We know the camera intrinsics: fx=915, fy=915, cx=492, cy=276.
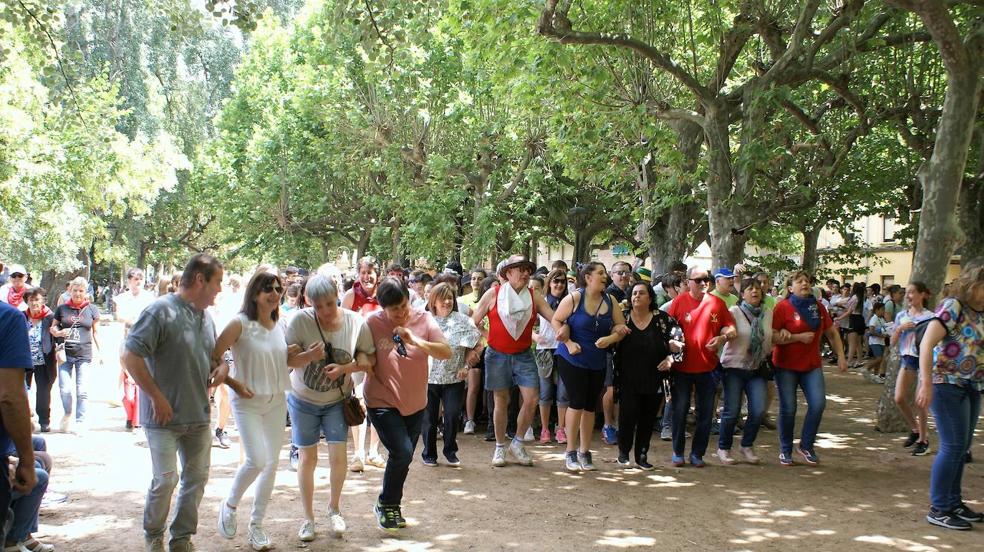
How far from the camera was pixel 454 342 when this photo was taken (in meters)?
8.20

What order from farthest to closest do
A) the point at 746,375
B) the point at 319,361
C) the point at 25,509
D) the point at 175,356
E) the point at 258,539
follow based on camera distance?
the point at 746,375 → the point at 319,361 → the point at 258,539 → the point at 25,509 → the point at 175,356

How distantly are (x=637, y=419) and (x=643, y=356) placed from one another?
633 mm

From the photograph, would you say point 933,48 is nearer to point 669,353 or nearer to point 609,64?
point 609,64

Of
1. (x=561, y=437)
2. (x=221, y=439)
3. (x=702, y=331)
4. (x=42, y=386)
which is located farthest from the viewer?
(x=561, y=437)

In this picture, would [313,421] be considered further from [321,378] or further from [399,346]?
[399,346]

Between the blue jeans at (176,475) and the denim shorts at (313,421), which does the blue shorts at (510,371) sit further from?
the blue jeans at (176,475)

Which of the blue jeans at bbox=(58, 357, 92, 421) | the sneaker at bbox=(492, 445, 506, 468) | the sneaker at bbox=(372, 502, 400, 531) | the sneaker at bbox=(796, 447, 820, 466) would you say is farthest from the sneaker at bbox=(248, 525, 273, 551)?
the sneaker at bbox=(796, 447, 820, 466)

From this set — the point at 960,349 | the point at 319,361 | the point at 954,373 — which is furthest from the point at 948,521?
the point at 319,361

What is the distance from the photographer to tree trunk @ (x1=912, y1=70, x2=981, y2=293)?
394 inches

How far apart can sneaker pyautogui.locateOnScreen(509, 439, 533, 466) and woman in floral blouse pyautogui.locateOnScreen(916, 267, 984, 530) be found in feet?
11.2

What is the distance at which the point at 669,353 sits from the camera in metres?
8.12

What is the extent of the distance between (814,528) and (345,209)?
27.0 meters

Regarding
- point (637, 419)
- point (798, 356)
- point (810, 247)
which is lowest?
point (637, 419)

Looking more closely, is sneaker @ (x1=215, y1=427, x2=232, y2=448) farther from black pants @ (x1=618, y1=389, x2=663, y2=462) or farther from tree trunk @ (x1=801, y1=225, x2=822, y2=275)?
tree trunk @ (x1=801, y1=225, x2=822, y2=275)
